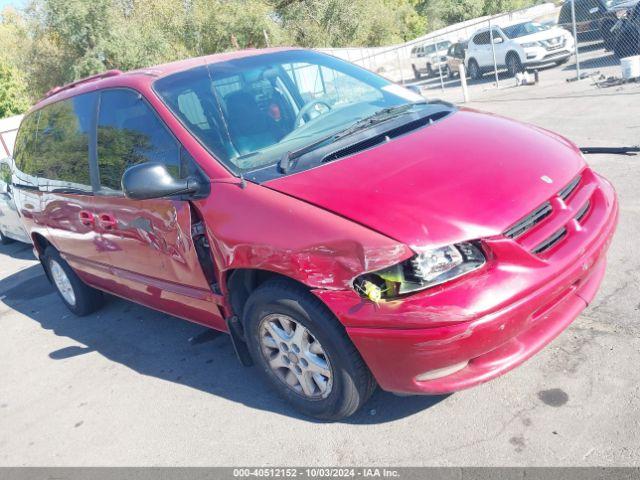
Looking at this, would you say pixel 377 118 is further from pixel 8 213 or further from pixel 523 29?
pixel 523 29

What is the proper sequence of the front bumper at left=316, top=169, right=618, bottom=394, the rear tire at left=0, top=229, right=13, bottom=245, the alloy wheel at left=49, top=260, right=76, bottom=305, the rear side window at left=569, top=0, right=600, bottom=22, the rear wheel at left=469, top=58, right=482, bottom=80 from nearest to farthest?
the front bumper at left=316, top=169, right=618, bottom=394, the alloy wheel at left=49, top=260, right=76, bottom=305, the rear tire at left=0, top=229, right=13, bottom=245, the rear side window at left=569, top=0, right=600, bottom=22, the rear wheel at left=469, top=58, right=482, bottom=80

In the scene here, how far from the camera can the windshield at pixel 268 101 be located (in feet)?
11.5

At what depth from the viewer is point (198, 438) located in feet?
11.3

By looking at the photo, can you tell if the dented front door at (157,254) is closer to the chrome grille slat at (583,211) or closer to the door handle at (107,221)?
the door handle at (107,221)

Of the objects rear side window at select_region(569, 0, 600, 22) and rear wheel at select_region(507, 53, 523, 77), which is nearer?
rear side window at select_region(569, 0, 600, 22)

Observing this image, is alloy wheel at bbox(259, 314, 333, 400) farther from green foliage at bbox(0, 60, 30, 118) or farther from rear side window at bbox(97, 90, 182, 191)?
green foliage at bbox(0, 60, 30, 118)

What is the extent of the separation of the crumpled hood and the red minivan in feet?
0.04

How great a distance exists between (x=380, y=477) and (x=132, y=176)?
1.99m

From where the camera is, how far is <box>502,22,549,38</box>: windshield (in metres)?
17.7

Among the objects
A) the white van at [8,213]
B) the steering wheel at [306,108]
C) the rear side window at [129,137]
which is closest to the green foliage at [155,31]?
the white van at [8,213]

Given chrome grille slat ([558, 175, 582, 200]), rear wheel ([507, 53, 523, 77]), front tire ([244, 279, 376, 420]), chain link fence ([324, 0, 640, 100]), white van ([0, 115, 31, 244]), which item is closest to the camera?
front tire ([244, 279, 376, 420])

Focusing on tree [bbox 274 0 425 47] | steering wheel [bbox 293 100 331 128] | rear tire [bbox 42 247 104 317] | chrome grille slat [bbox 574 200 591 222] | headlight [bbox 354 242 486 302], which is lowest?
rear tire [bbox 42 247 104 317]

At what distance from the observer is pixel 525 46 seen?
56.0 ft

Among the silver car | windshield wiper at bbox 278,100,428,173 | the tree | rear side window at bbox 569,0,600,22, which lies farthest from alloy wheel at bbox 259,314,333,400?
the tree
